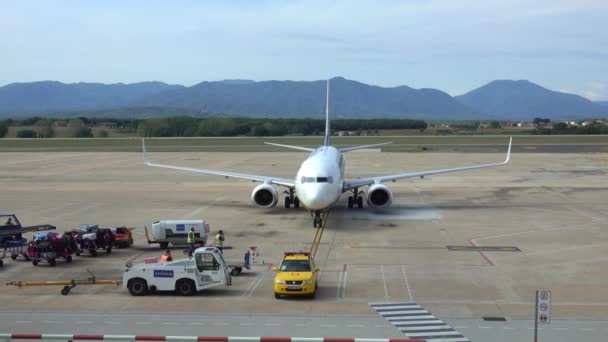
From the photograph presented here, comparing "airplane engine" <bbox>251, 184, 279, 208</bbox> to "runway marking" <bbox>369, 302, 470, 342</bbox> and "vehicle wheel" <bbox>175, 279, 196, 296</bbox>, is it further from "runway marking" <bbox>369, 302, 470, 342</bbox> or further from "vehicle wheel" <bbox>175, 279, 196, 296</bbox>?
"runway marking" <bbox>369, 302, 470, 342</bbox>

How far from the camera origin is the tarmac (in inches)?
773

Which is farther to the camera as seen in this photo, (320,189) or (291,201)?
(291,201)

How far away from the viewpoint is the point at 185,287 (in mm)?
22062

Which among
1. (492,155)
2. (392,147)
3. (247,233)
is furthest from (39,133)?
(247,233)

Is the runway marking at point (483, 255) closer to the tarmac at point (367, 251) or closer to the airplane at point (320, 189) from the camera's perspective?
the tarmac at point (367, 251)

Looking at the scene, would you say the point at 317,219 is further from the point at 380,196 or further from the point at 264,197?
the point at 380,196

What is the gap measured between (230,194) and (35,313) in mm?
29167

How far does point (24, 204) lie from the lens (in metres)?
43.6

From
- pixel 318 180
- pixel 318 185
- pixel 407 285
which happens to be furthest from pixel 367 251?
pixel 318 180

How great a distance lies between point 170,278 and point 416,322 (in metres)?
8.86

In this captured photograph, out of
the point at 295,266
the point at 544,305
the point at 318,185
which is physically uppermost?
the point at 318,185

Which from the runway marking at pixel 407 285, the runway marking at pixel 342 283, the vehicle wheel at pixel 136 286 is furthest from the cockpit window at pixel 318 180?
the vehicle wheel at pixel 136 286

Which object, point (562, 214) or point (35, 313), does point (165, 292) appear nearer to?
point (35, 313)

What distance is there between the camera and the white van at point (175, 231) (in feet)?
97.5
